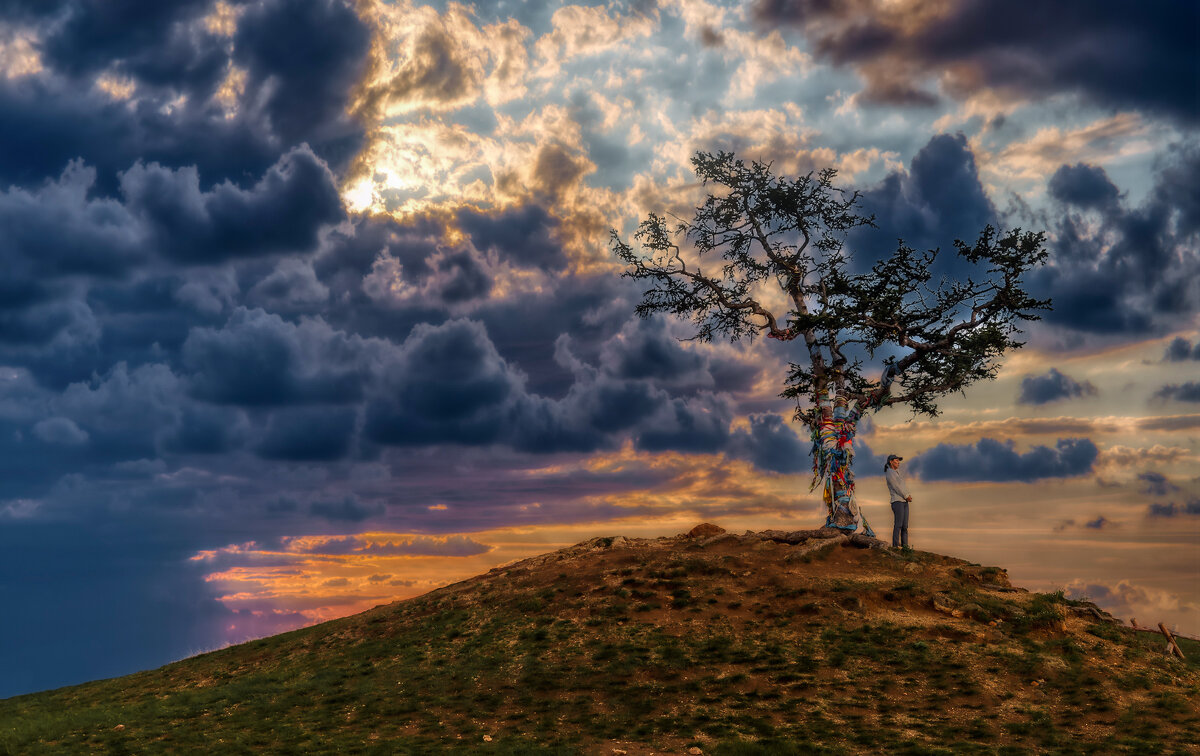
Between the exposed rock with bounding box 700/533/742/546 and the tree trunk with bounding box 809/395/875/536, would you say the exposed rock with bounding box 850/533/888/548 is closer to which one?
the tree trunk with bounding box 809/395/875/536

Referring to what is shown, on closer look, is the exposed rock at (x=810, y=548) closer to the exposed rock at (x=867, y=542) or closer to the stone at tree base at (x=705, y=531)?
the exposed rock at (x=867, y=542)

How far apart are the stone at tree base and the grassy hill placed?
1.22 metres

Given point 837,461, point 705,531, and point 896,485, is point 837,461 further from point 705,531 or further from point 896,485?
point 705,531

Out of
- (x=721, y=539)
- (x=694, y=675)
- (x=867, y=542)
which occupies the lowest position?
(x=694, y=675)

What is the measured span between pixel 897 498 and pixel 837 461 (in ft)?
9.98

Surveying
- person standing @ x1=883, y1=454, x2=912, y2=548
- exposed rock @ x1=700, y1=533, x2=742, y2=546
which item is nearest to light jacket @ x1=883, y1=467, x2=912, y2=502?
person standing @ x1=883, y1=454, x2=912, y2=548

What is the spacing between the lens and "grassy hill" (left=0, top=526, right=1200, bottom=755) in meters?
19.3

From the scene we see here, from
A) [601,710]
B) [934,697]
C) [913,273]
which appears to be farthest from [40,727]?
[913,273]

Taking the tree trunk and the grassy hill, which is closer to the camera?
the grassy hill

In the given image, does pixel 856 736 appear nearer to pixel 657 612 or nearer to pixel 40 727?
pixel 657 612

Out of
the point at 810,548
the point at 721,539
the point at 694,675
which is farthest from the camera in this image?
the point at 721,539

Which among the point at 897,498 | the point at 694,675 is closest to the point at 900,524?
the point at 897,498

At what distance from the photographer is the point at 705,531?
35969 millimetres

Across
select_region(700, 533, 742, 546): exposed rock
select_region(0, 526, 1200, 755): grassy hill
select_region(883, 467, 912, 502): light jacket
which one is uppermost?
select_region(883, 467, 912, 502): light jacket
